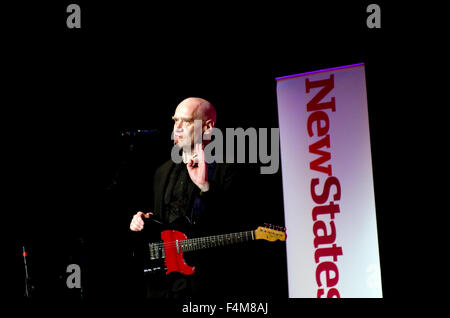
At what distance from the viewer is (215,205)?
3.38 metres

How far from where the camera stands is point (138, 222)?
3.37m

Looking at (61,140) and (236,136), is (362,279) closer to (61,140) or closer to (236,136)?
(236,136)

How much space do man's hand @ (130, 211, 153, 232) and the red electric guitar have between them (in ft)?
0.54

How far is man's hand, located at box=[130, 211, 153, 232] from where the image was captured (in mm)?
3357

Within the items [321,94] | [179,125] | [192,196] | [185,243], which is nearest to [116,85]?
[179,125]

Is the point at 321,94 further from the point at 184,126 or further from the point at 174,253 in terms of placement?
the point at 174,253

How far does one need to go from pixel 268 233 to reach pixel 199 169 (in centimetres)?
71

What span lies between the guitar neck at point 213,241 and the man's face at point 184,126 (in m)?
0.74

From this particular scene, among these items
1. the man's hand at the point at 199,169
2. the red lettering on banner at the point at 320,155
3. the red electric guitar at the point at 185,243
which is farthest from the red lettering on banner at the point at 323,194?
A: the man's hand at the point at 199,169

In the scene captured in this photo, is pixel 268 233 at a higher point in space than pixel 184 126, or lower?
lower

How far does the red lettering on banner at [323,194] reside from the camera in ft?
12.1

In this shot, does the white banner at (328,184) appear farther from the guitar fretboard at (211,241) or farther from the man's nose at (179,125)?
the man's nose at (179,125)

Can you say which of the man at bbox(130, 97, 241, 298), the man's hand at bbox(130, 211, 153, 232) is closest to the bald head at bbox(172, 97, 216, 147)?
the man at bbox(130, 97, 241, 298)

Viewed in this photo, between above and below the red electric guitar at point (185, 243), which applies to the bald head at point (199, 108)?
above
